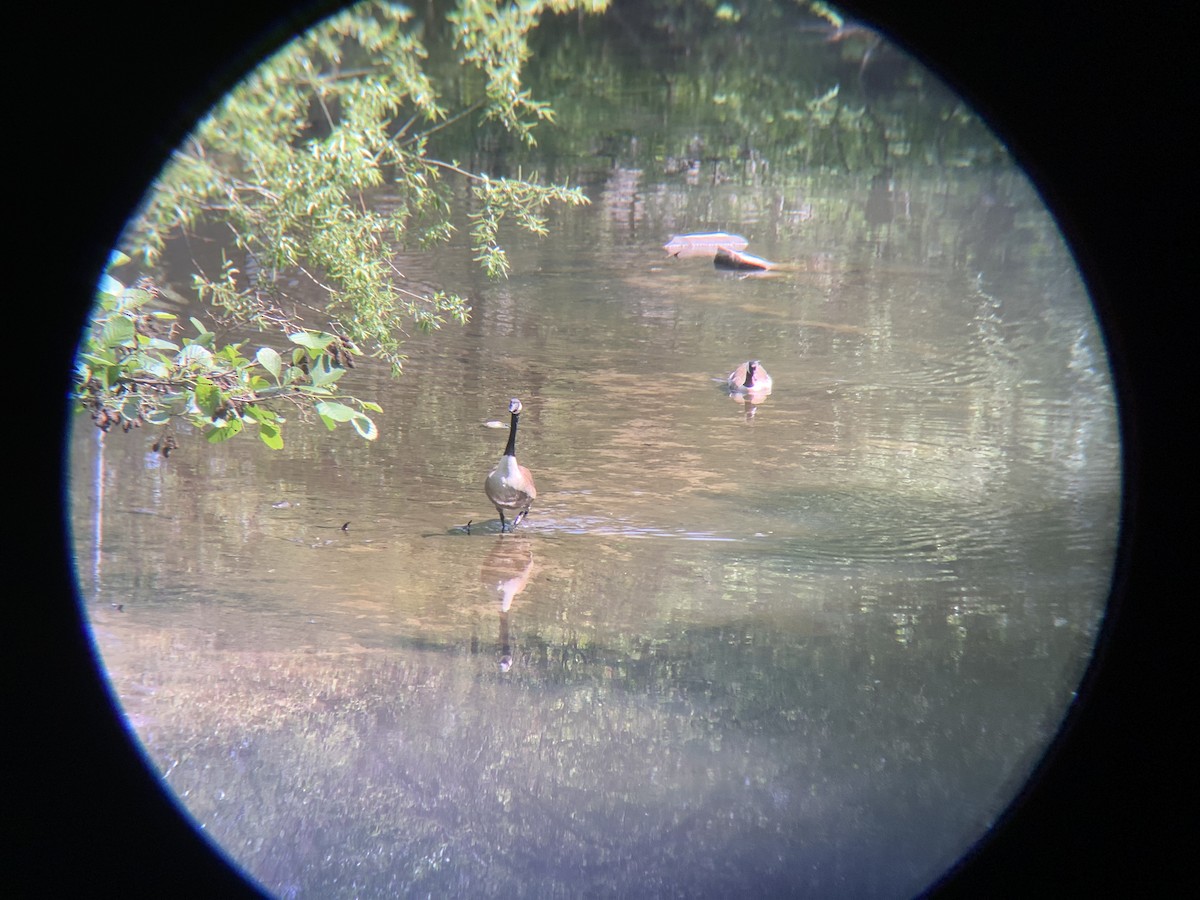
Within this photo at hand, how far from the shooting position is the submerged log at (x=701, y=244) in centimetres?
1088

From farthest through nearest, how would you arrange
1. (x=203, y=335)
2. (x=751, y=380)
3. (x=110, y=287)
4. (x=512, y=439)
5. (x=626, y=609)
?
(x=751, y=380) < (x=512, y=439) < (x=626, y=609) < (x=203, y=335) < (x=110, y=287)

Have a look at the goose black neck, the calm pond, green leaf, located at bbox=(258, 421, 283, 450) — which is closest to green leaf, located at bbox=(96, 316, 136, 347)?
green leaf, located at bbox=(258, 421, 283, 450)

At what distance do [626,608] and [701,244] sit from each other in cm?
694

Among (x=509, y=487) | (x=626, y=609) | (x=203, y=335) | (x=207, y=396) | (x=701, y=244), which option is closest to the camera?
(x=207, y=396)

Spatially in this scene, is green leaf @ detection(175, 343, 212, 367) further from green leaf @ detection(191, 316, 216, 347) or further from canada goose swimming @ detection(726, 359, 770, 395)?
canada goose swimming @ detection(726, 359, 770, 395)

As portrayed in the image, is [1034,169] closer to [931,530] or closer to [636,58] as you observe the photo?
[931,530]

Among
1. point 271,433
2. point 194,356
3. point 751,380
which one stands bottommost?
point 271,433

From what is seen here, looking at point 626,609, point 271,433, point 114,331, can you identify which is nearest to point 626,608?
point 626,609

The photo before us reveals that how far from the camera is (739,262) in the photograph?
34.7ft

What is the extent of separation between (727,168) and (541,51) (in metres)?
2.35

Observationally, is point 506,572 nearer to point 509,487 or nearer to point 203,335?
point 509,487

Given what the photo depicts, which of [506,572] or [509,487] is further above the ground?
[509,487]

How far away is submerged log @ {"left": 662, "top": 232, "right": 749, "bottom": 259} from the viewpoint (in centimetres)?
1088

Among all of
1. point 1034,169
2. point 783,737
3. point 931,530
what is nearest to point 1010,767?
point 783,737
